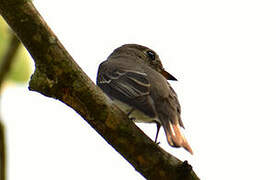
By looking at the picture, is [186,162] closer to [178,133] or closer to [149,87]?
[178,133]

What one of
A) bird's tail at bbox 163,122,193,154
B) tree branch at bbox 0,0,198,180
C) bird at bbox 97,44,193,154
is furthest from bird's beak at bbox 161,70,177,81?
tree branch at bbox 0,0,198,180

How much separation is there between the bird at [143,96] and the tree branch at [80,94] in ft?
0.93

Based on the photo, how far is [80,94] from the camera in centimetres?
430

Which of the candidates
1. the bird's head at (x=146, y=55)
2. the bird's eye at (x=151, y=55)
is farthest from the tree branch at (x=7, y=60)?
the bird's eye at (x=151, y=55)

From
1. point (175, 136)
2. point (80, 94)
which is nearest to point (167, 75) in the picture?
point (175, 136)

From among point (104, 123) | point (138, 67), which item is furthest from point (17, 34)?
point (138, 67)

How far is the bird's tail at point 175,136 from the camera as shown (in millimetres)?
4695

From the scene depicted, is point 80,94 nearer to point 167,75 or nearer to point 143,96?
point 143,96

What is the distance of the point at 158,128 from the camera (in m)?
5.99

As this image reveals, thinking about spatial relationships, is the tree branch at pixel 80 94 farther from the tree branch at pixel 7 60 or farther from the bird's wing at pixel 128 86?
the bird's wing at pixel 128 86

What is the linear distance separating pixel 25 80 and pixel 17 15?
701 millimetres

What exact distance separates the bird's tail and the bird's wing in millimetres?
223

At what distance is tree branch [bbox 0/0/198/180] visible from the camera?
4.04 metres

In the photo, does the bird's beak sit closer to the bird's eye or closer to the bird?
the bird's eye
